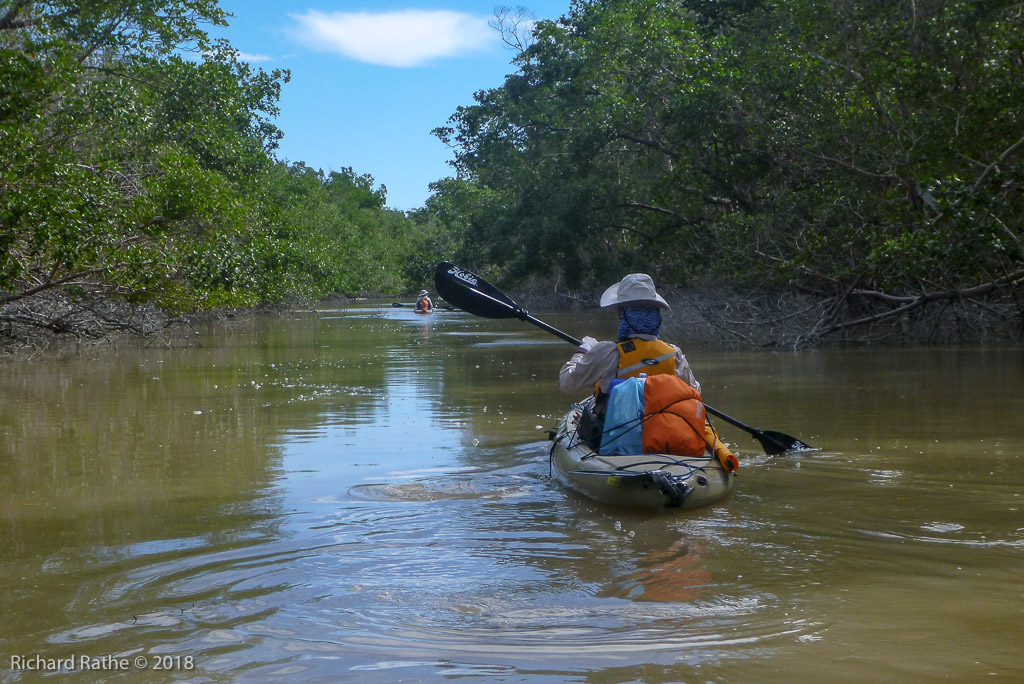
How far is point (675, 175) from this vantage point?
76.3 ft

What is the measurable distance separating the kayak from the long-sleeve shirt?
58 cm

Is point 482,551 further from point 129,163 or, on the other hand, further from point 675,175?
point 675,175

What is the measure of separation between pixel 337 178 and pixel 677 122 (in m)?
75.4

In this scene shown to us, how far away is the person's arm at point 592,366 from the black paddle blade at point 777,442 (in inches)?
63.6

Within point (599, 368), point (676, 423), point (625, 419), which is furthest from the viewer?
point (599, 368)

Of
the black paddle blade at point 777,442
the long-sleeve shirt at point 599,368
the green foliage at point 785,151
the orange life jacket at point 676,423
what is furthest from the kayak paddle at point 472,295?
the green foliage at point 785,151

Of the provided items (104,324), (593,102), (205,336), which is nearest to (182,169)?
(104,324)

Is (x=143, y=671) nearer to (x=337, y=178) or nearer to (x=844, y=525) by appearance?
(x=844, y=525)

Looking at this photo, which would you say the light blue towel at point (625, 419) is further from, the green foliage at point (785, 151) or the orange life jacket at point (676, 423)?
the green foliage at point (785, 151)

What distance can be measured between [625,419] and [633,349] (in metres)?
0.48

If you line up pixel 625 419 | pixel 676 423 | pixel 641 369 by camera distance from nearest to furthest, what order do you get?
pixel 676 423, pixel 625 419, pixel 641 369

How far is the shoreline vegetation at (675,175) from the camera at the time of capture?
13352mm

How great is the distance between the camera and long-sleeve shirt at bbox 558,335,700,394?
6.89 m

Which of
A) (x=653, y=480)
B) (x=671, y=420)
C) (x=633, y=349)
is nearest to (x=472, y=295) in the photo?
(x=633, y=349)
